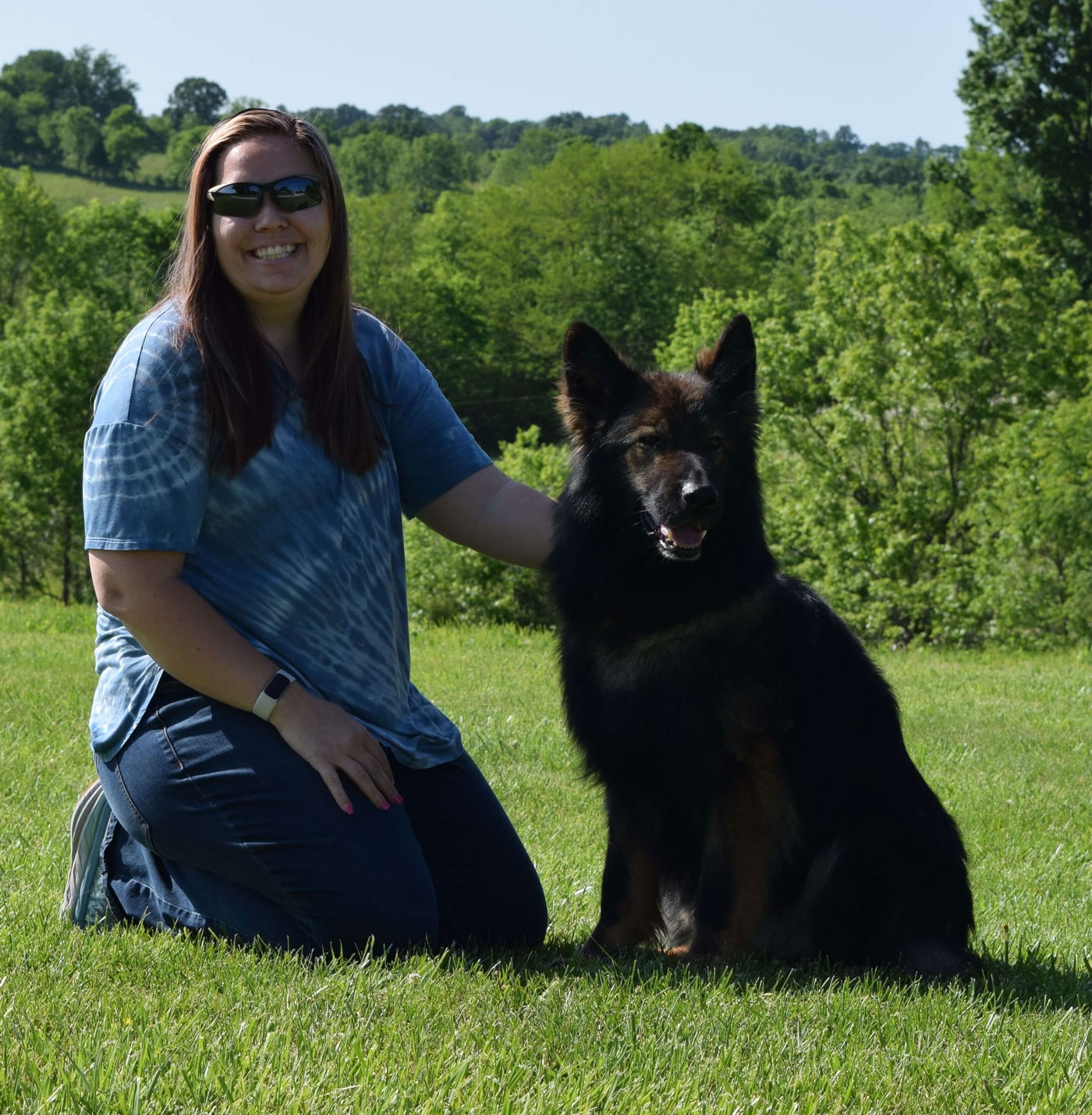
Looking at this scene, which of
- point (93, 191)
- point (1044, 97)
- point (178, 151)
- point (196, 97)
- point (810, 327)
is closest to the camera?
point (810, 327)

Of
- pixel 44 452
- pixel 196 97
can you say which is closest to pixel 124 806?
pixel 44 452

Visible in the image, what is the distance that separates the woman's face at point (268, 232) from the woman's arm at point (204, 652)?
2.65ft

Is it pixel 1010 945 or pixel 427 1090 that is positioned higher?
pixel 427 1090

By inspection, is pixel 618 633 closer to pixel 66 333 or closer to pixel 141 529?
pixel 141 529

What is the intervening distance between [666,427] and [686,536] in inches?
12.8

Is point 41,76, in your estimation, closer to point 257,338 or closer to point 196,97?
point 196,97

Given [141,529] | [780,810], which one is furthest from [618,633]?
[141,529]

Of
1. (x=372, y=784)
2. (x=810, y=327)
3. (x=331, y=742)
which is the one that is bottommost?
(x=372, y=784)

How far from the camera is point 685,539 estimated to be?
347 centimetres

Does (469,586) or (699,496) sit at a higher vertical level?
(699,496)

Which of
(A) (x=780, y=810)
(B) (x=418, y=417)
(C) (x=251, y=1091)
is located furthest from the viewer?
(B) (x=418, y=417)

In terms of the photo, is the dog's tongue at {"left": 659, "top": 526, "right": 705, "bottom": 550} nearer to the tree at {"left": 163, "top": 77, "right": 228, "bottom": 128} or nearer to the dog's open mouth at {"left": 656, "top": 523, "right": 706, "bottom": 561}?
the dog's open mouth at {"left": 656, "top": 523, "right": 706, "bottom": 561}

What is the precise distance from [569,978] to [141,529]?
1.58 meters

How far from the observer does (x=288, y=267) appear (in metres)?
3.53
